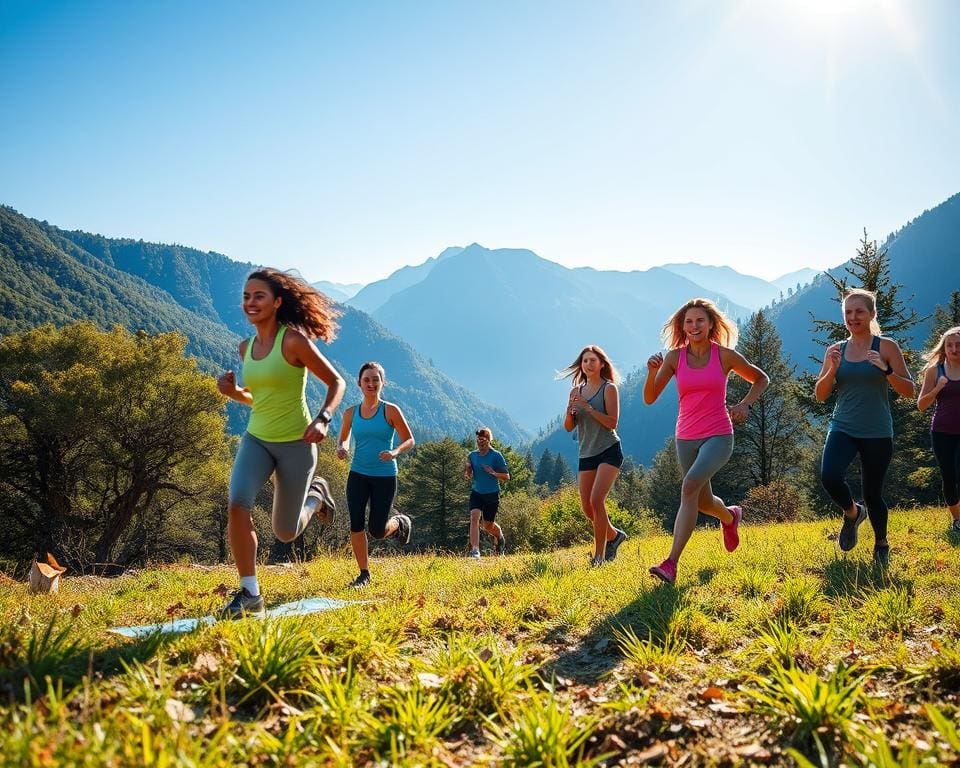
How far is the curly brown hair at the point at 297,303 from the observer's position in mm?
4875

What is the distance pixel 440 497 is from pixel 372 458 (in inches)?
1590

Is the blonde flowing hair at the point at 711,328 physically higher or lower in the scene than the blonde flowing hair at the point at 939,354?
higher

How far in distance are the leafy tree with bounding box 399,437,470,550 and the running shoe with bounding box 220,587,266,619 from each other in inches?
1645

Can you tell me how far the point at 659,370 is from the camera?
19.5 feet

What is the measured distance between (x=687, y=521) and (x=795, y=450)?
33854 millimetres

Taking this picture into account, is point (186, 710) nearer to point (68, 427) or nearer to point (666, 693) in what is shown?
point (666, 693)

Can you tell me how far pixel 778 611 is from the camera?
13.3 ft

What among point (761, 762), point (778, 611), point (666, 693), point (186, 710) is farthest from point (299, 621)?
point (778, 611)

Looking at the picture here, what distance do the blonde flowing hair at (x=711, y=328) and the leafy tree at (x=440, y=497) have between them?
40.8 metres

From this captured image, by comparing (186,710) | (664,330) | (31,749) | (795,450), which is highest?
(664,330)

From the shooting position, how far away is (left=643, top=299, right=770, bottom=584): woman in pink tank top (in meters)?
5.37

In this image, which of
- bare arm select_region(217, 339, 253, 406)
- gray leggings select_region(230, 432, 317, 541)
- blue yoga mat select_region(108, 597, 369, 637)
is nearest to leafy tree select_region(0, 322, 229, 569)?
Answer: bare arm select_region(217, 339, 253, 406)

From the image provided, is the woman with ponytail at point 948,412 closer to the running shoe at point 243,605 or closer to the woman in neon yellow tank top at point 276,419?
the woman in neon yellow tank top at point 276,419

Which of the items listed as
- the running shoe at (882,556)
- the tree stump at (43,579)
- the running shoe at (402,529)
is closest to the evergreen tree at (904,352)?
the running shoe at (882,556)
